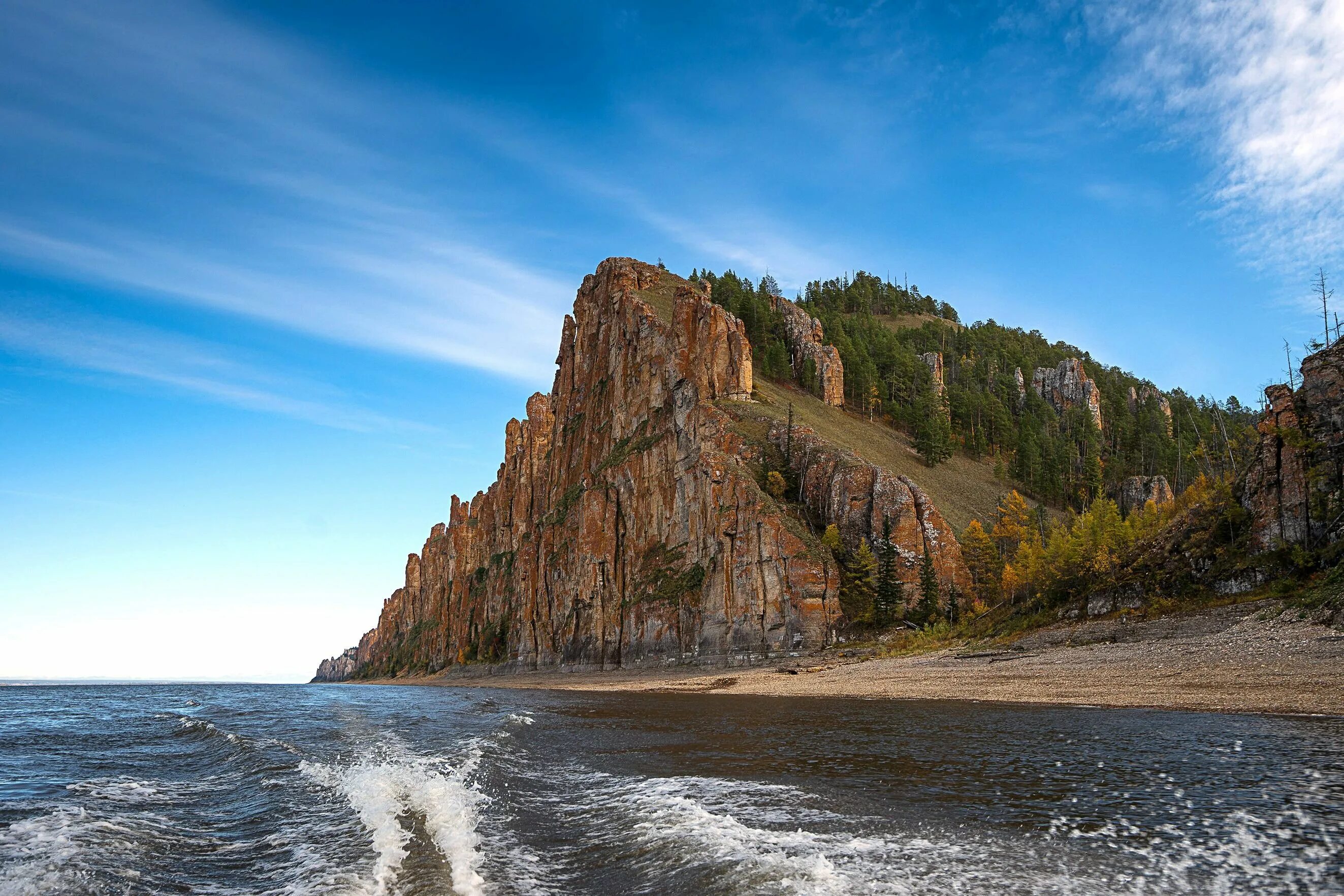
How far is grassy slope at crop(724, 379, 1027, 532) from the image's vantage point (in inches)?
3716

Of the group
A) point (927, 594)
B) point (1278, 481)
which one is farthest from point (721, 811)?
point (927, 594)

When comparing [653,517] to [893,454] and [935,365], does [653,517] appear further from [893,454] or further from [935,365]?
[935,365]

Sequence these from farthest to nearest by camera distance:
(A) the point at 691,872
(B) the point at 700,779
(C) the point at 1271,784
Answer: (B) the point at 700,779 → (C) the point at 1271,784 → (A) the point at 691,872

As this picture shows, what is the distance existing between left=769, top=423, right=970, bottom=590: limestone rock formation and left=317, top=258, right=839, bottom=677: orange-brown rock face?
278 inches

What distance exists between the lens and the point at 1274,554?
3684 cm

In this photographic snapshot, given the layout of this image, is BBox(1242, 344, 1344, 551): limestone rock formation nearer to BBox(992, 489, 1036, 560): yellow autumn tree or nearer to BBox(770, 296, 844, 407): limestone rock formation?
BBox(992, 489, 1036, 560): yellow autumn tree

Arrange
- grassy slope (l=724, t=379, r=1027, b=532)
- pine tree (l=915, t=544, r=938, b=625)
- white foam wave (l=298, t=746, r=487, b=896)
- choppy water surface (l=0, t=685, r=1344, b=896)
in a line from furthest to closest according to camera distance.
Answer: grassy slope (l=724, t=379, r=1027, b=532) < pine tree (l=915, t=544, r=938, b=625) < white foam wave (l=298, t=746, r=487, b=896) < choppy water surface (l=0, t=685, r=1344, b=896)

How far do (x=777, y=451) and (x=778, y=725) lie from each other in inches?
2399

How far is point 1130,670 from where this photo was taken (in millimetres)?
33250

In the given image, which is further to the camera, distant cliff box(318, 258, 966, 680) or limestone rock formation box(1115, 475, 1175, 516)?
limestone rock formation box(1115, 475, 1175, 516)

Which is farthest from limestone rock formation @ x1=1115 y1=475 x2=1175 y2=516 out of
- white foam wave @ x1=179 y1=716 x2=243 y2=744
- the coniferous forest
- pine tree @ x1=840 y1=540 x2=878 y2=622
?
white foam wave @ x1=179 y1=716 x2=243 y2=744

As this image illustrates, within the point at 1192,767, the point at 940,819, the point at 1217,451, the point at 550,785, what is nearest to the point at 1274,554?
the point at 1192,767

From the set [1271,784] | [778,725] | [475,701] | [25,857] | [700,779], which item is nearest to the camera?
[25,857]

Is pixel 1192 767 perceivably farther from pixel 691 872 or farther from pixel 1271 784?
pixel 691 872
